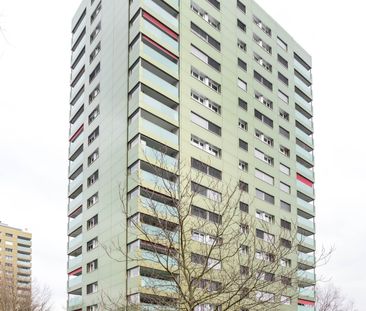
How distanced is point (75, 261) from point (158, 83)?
1845 centimetres

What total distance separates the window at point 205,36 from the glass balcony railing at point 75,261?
22.3m

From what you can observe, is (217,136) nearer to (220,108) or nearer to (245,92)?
(220,108)

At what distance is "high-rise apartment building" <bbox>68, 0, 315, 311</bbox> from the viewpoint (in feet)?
131

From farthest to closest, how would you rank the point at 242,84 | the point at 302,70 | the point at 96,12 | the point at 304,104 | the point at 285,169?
the point at 302,70
the point at 304,104
the point at 285,169
the point at 96,12
the point at 242,84

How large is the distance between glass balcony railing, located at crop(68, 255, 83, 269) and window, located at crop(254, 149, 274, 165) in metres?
18.9

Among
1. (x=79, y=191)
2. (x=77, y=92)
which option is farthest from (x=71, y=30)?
(x=79, y=191)

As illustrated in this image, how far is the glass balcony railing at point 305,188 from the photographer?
56.8 metres

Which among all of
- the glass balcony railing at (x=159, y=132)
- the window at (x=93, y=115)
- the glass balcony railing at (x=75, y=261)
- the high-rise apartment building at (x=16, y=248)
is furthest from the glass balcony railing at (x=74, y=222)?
the high-rise apartment building at (x=16, y=248)

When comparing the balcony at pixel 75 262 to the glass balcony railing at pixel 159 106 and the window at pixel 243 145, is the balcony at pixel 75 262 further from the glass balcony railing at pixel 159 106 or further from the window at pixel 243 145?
the window at pixel 243 145

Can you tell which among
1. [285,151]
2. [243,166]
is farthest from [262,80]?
[243,166]

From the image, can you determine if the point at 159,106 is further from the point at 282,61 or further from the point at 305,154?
the point at 305,154

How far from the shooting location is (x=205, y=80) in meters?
45.7

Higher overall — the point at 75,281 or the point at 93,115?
the point at 93,115

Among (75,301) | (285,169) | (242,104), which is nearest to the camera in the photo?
(75,301)
